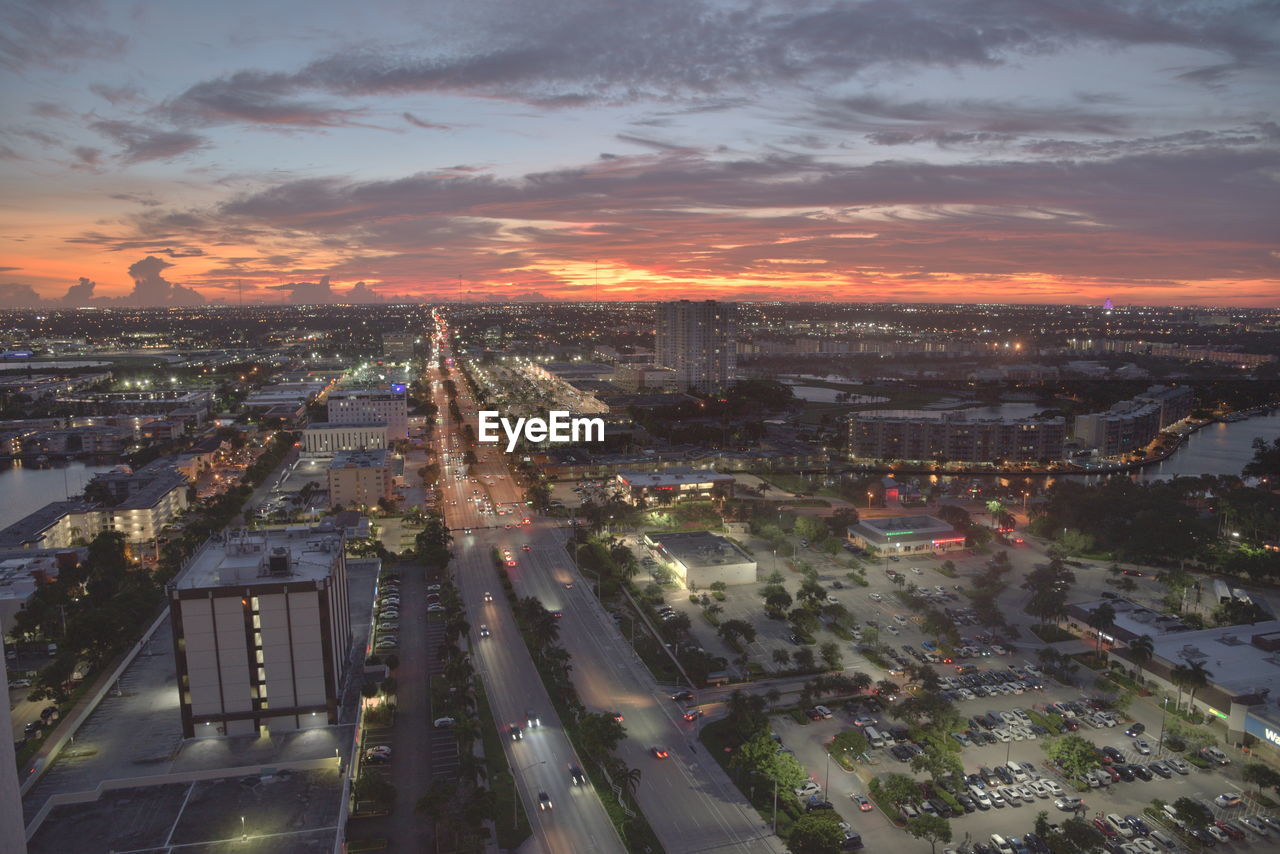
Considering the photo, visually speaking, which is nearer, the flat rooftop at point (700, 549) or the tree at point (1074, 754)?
the tree at point (1074, 754)

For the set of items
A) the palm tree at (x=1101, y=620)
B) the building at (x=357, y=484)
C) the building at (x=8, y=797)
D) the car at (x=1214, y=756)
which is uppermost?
the building at (x=8, y=797)

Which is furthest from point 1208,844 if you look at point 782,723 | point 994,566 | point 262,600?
point 262,600

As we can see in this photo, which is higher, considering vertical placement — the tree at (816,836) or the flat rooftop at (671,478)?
the flat rooftop at (671,478)

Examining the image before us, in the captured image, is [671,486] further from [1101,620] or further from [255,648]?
[255,648]

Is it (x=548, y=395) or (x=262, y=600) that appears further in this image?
(x=548, y=395)

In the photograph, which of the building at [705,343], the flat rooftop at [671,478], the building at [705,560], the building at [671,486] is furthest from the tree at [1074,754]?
the building at [705,343]

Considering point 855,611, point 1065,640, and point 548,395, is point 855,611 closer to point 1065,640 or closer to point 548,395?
point 1065,640

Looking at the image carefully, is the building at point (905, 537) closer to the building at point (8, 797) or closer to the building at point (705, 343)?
the building at point (8, 797)
